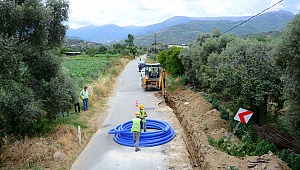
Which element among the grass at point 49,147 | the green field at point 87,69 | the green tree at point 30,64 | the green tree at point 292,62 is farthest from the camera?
the green field at point 87,69

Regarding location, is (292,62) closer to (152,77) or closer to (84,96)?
(84,96)

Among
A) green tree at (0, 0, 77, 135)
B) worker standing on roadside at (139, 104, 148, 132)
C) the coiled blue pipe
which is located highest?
green tree at (0, 0, 77, 135)

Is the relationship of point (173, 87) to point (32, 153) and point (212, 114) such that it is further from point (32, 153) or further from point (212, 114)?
point (32, 153)

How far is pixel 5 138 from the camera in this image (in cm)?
1018

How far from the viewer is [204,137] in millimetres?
11328

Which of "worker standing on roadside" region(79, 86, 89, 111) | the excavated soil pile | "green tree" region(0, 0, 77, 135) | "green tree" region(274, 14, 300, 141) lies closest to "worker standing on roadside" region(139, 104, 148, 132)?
the excavated soil pile

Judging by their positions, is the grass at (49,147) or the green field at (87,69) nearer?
the grass at (49,147)

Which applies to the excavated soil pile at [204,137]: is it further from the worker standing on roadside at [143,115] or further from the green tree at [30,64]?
the green tree at [30,64]

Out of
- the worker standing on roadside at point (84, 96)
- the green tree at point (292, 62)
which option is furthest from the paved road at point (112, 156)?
the green tree at point (292, 62)

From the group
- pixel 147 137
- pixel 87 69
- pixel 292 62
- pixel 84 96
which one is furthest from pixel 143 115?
pixel 87 69

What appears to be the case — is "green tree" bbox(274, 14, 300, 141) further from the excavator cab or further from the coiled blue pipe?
the excavator cab

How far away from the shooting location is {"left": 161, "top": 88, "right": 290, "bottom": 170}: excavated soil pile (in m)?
7.85

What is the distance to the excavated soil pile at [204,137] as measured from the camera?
785 centimetres

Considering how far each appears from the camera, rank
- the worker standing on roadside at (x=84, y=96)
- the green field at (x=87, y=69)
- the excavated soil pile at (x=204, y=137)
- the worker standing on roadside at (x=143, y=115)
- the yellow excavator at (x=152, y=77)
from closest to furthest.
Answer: the excavated soil pile at (x=204, y=137) → the worker standing on roadside at (x=143, y=115) → the worker standing on roadside at (x=84, y=96) → the yellow excavator at (x=152, y=77) → the green field at (x=87, y=69)
